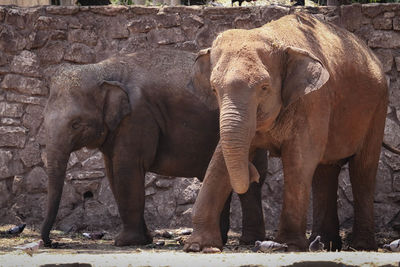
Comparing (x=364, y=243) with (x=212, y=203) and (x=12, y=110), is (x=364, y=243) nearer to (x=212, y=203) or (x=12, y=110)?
(x=212, y=203)

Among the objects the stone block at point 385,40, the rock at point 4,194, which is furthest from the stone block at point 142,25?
the stone block at point 385,40

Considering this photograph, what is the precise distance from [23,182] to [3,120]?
2.65ft

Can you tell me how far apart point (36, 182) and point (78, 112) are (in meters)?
2.25

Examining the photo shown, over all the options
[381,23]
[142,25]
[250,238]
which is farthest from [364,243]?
[142,25]

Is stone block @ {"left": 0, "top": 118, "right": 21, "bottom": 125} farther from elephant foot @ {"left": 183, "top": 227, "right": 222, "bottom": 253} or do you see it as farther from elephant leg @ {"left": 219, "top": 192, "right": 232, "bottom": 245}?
elephant foot @ {"left": 183, "top": 227, "right": 222, "bottom": 253}

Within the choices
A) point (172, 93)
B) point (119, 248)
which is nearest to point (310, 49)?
point (172, 93)

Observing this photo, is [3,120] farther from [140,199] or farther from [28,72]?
[140,199]

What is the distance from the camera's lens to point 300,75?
904 cm

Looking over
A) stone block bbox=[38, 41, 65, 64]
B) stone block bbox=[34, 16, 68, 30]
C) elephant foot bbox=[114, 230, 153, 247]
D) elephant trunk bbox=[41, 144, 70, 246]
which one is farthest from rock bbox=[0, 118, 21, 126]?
elephant foot bbox=[114, 230, 153, 247]

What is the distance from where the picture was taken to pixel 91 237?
38.0 ft

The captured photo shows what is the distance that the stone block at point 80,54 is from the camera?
12750mm

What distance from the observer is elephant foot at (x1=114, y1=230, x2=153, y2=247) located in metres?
10.6

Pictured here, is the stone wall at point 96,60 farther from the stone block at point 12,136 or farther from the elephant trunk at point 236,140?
the elephant trunk at point 236,140

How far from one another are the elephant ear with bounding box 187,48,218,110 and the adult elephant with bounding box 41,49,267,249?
1.29 m
